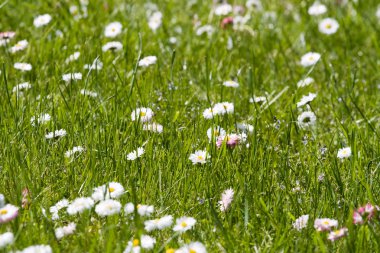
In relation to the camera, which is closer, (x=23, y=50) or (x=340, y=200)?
(x=340, y=200)

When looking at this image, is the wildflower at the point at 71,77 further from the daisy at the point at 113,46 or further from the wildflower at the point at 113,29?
the wildflower at the point at 113,29

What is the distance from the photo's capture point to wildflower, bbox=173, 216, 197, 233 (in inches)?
80.1

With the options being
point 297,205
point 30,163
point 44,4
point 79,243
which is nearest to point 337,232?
point 297,205

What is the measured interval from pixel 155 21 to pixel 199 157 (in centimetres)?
183

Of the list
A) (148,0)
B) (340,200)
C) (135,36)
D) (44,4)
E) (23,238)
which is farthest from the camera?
(148,0)

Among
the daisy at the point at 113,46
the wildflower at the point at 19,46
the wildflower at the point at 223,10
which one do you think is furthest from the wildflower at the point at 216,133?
the wildflower at the point at 223,10

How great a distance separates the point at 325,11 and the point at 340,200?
2.21m

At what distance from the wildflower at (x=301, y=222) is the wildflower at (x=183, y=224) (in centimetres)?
34

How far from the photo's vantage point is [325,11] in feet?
14.2

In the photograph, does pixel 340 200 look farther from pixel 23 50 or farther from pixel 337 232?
pixel 23 50

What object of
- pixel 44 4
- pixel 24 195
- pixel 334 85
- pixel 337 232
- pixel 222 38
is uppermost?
pixel 44 4

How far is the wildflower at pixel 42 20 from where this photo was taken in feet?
12.7

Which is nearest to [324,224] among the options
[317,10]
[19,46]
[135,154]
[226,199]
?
[226,199]

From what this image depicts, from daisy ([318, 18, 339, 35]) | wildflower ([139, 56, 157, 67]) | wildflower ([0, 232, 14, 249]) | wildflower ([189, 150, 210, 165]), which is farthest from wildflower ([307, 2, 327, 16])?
wildflower ([0, 232, 14, 249])
